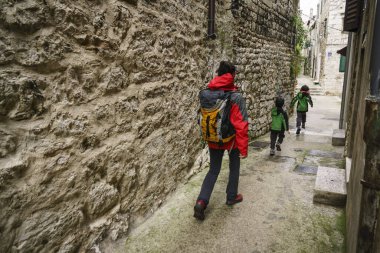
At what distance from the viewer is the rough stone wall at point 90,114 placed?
67.1 inches

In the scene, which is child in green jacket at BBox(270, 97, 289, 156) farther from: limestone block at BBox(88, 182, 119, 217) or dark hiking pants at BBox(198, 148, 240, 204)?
limestone block at BBox(88, 182, 119, 217)

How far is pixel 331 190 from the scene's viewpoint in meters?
3.35

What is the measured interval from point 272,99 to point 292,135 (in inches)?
43.7

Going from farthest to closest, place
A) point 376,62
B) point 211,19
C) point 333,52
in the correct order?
point 333,52 < point 211,19 < point 376,62

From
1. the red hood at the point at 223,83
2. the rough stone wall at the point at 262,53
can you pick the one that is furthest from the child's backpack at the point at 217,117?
the rough stone wall at the point at 262,53

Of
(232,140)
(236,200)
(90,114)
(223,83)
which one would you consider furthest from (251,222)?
(90,114)

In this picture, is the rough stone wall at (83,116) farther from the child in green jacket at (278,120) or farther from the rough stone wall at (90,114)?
the child in green jacket at (278,120)

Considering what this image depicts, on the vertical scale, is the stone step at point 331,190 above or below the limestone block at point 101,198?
below

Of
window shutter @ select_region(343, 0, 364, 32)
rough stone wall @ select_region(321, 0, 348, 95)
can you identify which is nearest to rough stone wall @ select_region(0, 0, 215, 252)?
window shutter @ select_region(343, 0, 364, 32)

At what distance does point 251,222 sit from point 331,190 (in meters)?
1.12

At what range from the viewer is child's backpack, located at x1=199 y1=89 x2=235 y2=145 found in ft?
9.37

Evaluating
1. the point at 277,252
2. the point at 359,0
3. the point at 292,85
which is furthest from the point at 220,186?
the point at 292,85

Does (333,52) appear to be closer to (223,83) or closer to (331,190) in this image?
(331,190)

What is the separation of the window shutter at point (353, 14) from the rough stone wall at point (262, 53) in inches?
69.9
